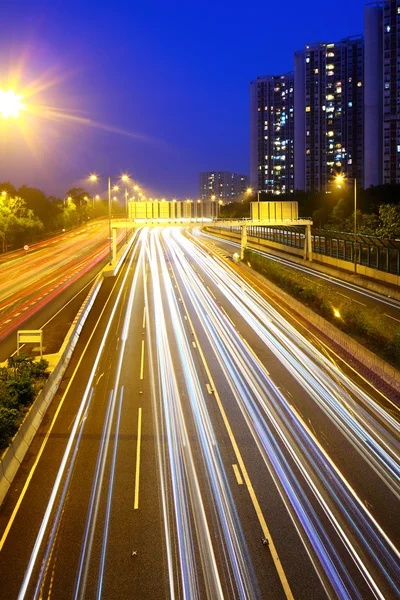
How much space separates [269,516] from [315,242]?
55514 mm

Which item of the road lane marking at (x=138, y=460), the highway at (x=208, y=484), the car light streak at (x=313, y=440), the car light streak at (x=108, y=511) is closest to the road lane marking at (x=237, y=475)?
the highway at (x=208, y=484)

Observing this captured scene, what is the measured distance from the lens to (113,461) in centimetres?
1510

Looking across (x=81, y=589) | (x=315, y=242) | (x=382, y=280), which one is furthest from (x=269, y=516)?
(x=315, y=242)

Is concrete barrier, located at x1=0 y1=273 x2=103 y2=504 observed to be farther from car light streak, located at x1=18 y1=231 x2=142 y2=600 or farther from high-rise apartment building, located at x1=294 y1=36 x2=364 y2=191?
high-rise apartment building, located at x1=294 y1=36 x2=364 y2=191

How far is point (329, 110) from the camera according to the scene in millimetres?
162250

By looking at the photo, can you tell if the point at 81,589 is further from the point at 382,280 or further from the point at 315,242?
the point at 315,242

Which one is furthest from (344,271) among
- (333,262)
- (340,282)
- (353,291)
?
(353,291)

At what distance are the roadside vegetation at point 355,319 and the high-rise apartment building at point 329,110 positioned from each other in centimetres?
12608

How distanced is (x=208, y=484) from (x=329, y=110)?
16246 cm

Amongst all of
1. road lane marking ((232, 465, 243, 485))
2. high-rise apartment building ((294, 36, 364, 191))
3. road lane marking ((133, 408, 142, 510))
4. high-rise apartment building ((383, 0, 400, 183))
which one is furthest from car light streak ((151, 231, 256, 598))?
high-rise apartment building ((294, 36, 364, 191))

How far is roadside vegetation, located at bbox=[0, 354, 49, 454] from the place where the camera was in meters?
14.9

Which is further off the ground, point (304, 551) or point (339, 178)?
point (339, 178)

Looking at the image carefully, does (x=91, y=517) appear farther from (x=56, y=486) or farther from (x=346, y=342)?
(x=346, y=342)

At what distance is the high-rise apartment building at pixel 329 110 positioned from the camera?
16000cm
